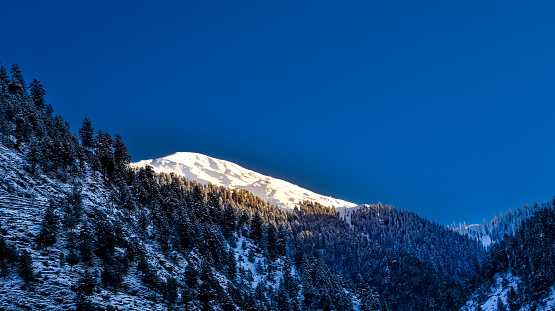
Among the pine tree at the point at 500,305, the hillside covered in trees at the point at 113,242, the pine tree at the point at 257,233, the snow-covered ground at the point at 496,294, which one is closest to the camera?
the hillside covered in trees at the point at 113,242

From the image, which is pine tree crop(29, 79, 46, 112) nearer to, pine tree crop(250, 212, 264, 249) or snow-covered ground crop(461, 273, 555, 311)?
pine tree crop(250, 212, 264, 249)

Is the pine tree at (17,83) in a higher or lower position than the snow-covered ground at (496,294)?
higher

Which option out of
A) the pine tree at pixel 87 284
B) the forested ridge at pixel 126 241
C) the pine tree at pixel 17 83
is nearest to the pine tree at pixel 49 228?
the forested ridge at pixel 126 241

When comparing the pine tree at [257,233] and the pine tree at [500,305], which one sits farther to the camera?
the pine tree at [500,305]

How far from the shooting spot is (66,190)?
61.4m

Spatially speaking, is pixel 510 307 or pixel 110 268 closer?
pixel 110 268

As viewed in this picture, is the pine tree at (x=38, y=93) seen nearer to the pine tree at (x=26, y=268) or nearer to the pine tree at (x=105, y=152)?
the pine tree at (x=105, y=152)

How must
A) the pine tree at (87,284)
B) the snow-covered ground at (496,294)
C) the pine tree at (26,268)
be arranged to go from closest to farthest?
the pine tree at (26,268)
the pine tree at (87,284)
the snow-covered ground at (496,294)

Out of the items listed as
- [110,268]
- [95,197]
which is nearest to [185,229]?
[95,197]

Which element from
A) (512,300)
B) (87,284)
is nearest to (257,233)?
(87,284)

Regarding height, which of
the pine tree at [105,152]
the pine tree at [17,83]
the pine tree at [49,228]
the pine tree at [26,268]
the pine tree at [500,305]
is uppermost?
the pine tree at [17,83]

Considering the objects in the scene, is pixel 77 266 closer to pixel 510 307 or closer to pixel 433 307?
pixel 510 307

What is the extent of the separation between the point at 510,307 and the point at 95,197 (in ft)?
458

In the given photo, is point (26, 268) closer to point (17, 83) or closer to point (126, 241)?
point (126, 241)
